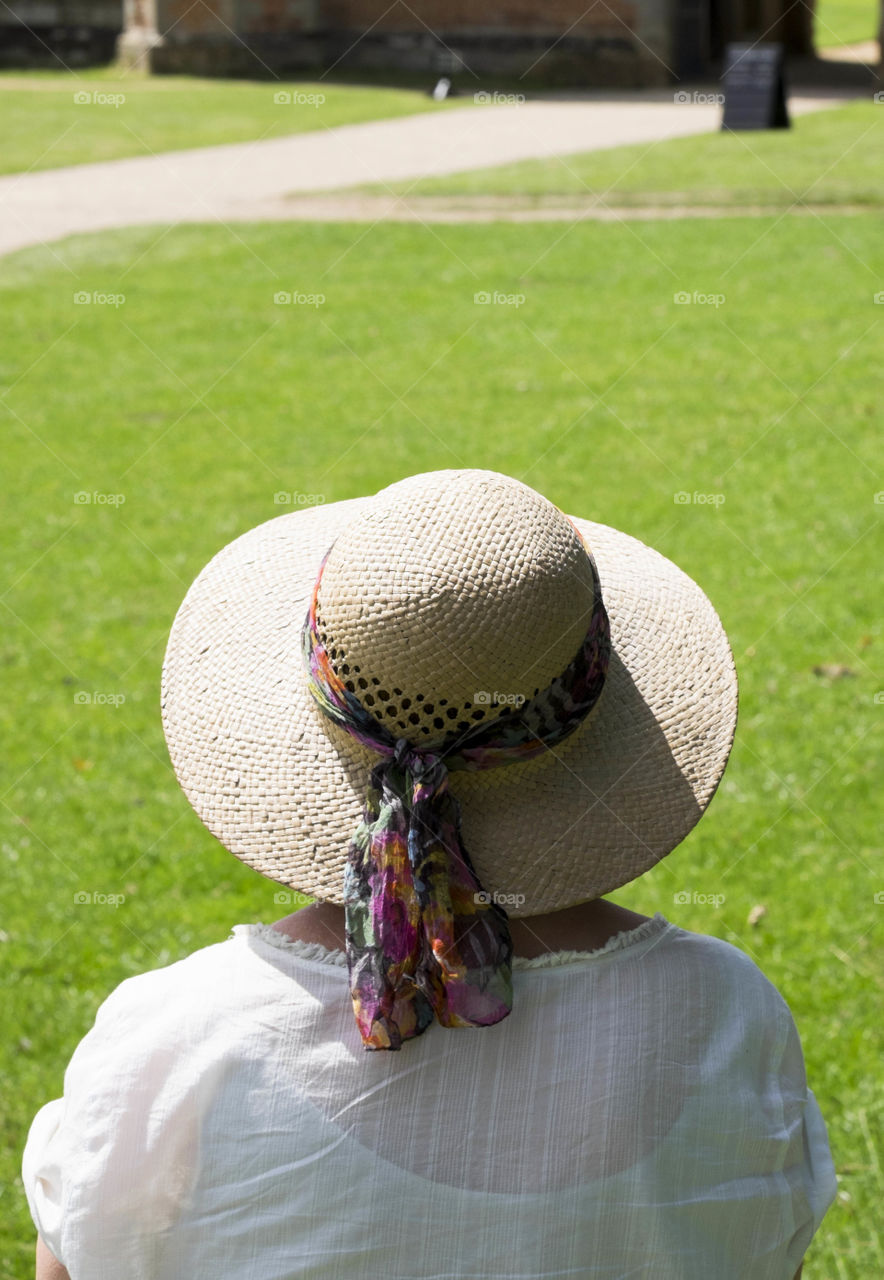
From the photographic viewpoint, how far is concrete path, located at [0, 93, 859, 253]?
1535cm

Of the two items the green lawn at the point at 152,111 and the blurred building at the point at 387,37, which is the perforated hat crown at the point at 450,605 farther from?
the blurred building at the point at 387,37

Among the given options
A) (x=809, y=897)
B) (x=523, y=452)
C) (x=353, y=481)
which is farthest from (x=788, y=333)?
(x=809, y=897)

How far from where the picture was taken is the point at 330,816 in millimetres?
1732

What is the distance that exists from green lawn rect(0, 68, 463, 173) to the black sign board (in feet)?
19.6

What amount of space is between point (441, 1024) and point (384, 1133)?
138 millimetres

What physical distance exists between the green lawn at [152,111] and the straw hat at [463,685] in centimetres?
1786

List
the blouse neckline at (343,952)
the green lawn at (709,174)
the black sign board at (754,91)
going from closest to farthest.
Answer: the blouse neckline at (343,952)
the green lawn at (709,174)
the black sign board at (754,91)

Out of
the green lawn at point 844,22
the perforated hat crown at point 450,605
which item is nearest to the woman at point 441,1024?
the perforated hat crown at point 450,605

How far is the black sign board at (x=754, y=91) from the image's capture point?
1923cm

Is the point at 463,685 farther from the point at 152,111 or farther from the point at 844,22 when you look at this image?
the point at 844,22

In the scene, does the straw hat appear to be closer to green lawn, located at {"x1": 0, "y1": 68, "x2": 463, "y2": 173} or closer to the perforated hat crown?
the perforated hat crown

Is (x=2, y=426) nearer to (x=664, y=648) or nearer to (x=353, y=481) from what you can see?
(x=353, y=481)

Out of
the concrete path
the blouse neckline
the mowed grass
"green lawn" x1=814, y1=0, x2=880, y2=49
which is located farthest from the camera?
"green lawn" x1=814, y1=0, x2=880, y2=49

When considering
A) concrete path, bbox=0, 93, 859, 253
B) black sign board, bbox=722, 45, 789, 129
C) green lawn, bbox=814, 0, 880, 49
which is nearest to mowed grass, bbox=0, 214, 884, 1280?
concrete path, bbox=0, 93, 859, 253
